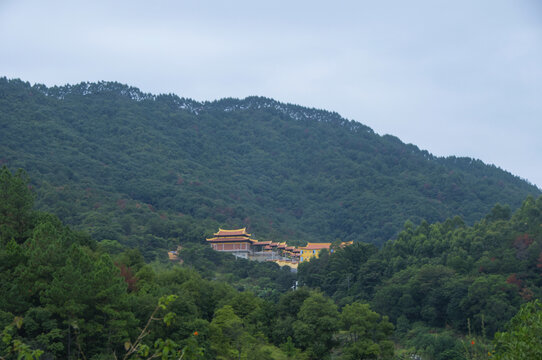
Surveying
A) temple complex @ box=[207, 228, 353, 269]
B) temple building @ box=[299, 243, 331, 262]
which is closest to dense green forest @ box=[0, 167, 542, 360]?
temple complex @ box=[207, 228, 353, 269]

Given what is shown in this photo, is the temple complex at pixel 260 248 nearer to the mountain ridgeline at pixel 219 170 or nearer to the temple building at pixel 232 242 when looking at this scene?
the temple building at pixel 232 242

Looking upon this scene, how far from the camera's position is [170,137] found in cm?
10438

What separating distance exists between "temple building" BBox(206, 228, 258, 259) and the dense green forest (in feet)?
29.5

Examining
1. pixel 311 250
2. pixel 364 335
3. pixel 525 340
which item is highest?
pixel 525 340

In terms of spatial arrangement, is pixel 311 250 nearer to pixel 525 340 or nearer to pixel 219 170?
pixel 219 170

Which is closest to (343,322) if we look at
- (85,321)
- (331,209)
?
(85,321)

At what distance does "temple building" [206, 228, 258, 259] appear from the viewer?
62.8 m

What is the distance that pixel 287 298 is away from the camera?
103ft

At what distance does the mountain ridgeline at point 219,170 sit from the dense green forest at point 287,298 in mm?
18463

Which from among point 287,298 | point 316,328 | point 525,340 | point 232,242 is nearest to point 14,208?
point 287,298

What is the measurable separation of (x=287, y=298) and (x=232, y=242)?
3244 centimetres

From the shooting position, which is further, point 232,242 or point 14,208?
point 232,242

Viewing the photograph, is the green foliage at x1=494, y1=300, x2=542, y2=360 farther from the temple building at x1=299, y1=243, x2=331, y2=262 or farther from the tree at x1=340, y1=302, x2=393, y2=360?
the temple building at x1=299, y1=243, x2=331, y2=262

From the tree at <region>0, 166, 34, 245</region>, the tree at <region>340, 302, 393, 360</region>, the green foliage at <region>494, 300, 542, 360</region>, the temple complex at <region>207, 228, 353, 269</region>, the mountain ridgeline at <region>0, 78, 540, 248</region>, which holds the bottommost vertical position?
the tree at <region>340, 302, 393, 360</region>
